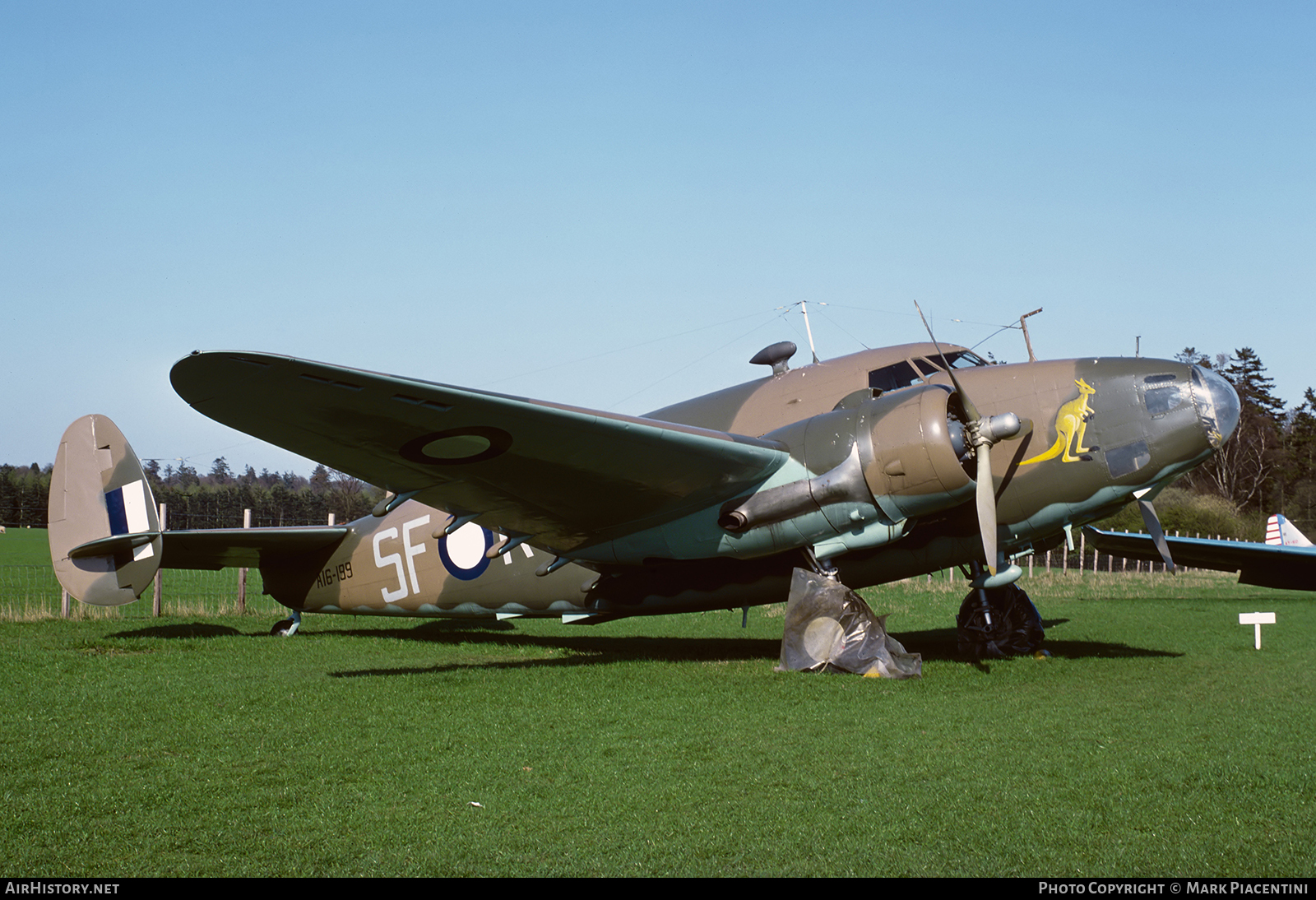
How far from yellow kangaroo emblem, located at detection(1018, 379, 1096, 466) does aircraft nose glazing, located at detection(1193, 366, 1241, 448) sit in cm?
103

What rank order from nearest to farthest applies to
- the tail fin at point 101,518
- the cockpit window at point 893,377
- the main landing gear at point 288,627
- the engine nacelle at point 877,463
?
the engine nacelle at point 877,463
the cockpit window at point 893,377
the tail fin at point 101,518
the main landing gear at point 288,627

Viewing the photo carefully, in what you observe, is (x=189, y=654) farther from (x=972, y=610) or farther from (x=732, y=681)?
(x=972, y=610)

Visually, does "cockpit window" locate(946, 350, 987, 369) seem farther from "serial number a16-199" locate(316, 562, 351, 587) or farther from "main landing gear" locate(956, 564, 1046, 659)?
"serial number a16-199" locate(316, 562, 351, 587)

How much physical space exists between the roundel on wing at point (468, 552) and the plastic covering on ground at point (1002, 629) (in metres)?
6.46

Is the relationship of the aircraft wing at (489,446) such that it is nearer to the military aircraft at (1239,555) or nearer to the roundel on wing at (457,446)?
the roundel on wing at (457,446)

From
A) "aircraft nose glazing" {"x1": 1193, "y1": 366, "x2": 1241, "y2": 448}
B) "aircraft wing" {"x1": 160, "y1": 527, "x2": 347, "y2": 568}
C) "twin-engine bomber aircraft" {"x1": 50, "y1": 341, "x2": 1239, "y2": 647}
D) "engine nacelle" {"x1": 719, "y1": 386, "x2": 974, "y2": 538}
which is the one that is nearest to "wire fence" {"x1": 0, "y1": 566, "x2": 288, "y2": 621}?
"aircraft wing" {"x1": 160, "y1": 527, "x2": 347, "y2": 568}

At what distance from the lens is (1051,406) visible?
396 inches

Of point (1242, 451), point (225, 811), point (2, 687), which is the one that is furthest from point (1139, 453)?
point (1242, 451)

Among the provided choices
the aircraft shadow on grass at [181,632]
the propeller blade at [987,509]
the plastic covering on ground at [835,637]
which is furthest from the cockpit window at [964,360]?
the aircraft shadow on grass at [181,632]

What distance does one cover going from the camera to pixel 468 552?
42.7 ft

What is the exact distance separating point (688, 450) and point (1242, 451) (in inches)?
2784

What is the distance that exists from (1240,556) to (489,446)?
16.7 metres

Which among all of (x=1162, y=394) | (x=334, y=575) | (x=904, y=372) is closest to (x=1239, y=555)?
(x=1162, y=394)

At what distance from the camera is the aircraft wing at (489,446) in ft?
25.3
